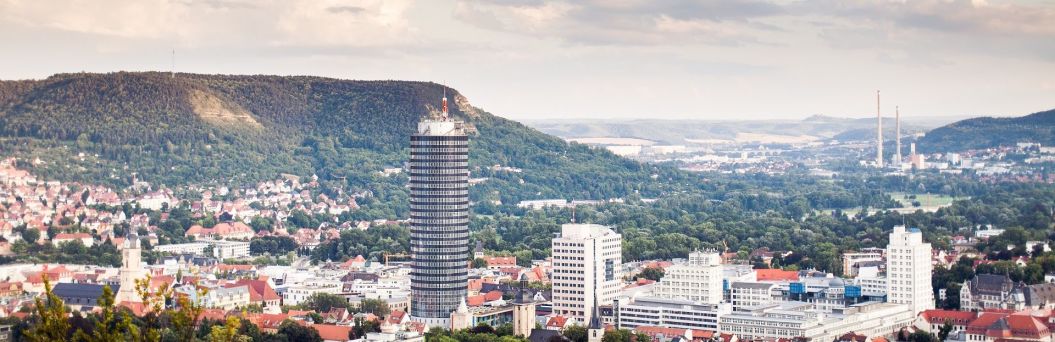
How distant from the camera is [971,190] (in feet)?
505

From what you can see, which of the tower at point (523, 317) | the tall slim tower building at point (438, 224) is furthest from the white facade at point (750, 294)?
the tall slim tower building at point (438, 224)

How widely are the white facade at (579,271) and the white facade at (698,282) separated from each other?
101 inches

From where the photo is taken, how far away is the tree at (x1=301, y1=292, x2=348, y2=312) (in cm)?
7653

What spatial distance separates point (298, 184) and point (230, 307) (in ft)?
240

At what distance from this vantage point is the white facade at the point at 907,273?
73.4 meters

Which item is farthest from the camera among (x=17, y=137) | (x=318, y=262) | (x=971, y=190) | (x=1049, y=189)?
(x=971, y=190)

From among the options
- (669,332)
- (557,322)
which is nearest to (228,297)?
(557,322)

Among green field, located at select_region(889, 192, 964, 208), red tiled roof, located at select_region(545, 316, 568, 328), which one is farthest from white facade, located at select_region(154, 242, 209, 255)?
green field, located at select_region(889, 192, 964, 208)

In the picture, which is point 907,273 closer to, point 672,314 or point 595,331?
point 672,314

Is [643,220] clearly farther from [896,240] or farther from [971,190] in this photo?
[896,240]

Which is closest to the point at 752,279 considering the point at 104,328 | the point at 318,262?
the point at 318,262

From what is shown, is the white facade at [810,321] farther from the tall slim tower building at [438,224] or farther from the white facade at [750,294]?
the tall slim tower building at [438,224]

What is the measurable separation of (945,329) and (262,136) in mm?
100410

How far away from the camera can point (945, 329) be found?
67.8m
